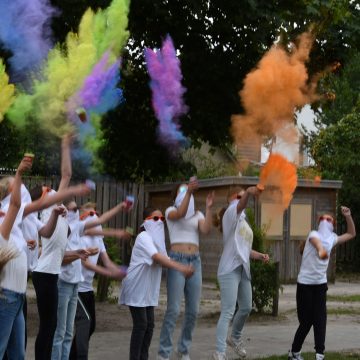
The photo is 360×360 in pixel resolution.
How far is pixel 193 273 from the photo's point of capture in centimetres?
855

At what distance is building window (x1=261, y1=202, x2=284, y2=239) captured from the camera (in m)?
20.9

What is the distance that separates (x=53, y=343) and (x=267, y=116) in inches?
163

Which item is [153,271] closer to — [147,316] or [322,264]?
[147,316]

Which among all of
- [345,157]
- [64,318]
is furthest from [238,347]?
[345,157]

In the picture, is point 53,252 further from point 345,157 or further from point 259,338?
point 345,157

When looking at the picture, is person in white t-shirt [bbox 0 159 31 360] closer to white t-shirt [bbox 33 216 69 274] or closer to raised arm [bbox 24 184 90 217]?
raised arm [bbox 24 184 90 217]

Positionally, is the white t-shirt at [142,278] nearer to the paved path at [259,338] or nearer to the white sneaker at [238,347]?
the paved path at [259,338]

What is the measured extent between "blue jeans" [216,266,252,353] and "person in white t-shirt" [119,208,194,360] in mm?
980

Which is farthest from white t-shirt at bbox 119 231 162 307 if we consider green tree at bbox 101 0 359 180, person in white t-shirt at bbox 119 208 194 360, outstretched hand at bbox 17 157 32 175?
green tree at bbox 101 0 359 180

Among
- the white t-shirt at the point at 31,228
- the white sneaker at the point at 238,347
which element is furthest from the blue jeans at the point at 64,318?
the white sneaker at the point at 238,347

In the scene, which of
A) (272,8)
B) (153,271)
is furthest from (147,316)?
(272,8)

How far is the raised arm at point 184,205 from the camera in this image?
8.27 metres

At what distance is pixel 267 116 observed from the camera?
33.3 feet

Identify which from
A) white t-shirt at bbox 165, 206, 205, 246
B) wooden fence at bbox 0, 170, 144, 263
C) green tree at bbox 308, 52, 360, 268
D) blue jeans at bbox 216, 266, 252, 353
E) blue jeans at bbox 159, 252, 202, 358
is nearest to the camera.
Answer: blue jeans at bbox 159, 252, 202, 358
